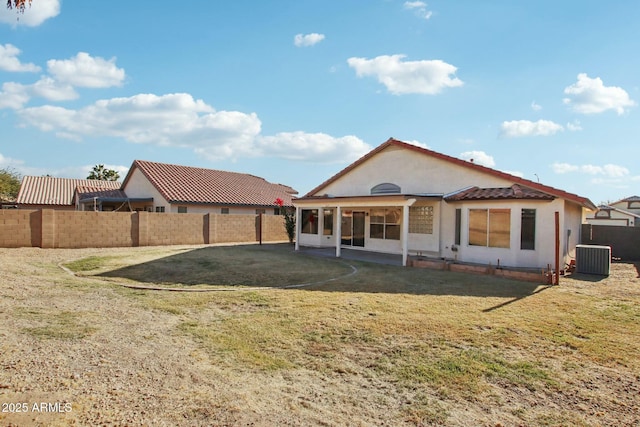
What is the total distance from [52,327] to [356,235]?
15872 mm

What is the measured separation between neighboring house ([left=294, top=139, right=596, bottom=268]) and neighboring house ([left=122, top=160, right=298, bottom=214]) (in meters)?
10.3

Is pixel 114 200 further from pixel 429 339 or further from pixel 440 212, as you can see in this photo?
pixel 429 339

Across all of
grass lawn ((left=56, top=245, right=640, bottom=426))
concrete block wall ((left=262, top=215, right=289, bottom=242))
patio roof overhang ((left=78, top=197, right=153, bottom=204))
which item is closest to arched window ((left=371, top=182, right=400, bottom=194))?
grass lawn ((left=56, top=245, right=640, bottom=426))

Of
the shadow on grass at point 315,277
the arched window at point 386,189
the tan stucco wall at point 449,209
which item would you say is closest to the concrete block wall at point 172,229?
the shadow on grass at point 315,277

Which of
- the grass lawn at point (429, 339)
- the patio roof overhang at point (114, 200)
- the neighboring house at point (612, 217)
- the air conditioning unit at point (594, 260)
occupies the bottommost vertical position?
the grass lawn at point (429, 339)

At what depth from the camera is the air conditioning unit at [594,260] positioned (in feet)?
47.4

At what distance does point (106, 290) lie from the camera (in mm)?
10141

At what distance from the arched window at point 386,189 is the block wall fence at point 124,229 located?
9.22m

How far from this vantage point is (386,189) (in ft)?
64.4

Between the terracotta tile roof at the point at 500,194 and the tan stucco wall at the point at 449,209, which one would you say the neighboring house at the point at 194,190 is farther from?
the terracotta tile roof at the point at 500,194

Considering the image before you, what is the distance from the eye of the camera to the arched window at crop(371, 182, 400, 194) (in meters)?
19.3

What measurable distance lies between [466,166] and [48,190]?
124 feet

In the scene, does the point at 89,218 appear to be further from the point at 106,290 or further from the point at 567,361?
the point at 567,361

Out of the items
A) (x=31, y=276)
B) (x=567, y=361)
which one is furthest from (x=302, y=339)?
(x=31, y=276)
